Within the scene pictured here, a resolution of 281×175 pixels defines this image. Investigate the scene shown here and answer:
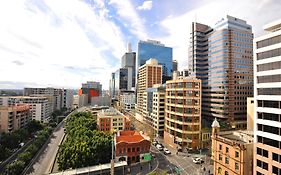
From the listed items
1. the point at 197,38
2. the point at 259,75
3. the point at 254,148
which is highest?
the point at 197,38

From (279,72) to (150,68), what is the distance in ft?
376

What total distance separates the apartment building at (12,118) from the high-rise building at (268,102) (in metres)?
105

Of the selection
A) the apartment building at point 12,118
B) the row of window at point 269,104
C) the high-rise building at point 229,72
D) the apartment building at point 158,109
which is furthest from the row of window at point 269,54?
the apartment building at point 12,118

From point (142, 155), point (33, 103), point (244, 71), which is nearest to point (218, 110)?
point (244, 71)

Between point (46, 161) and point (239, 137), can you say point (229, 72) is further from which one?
point (46, 161)

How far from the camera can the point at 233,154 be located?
42938 mm

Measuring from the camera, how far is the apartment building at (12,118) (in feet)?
289

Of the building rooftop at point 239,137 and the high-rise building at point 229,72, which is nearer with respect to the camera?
the building rooftop at point 239,137

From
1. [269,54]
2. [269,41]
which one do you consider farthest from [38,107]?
[269,41]

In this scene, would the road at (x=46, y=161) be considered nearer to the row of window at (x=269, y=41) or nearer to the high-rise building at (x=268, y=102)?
the high-rise building at (x=268, y=102)

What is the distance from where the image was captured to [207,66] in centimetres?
11194

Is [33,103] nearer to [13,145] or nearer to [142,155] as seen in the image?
[13,145]

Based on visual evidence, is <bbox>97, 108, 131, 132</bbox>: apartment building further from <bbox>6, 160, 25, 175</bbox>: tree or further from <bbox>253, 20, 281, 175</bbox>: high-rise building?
<bbox>253, 20, 281, 175</bbox>: high-rise building

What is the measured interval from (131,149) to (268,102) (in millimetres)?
43531
